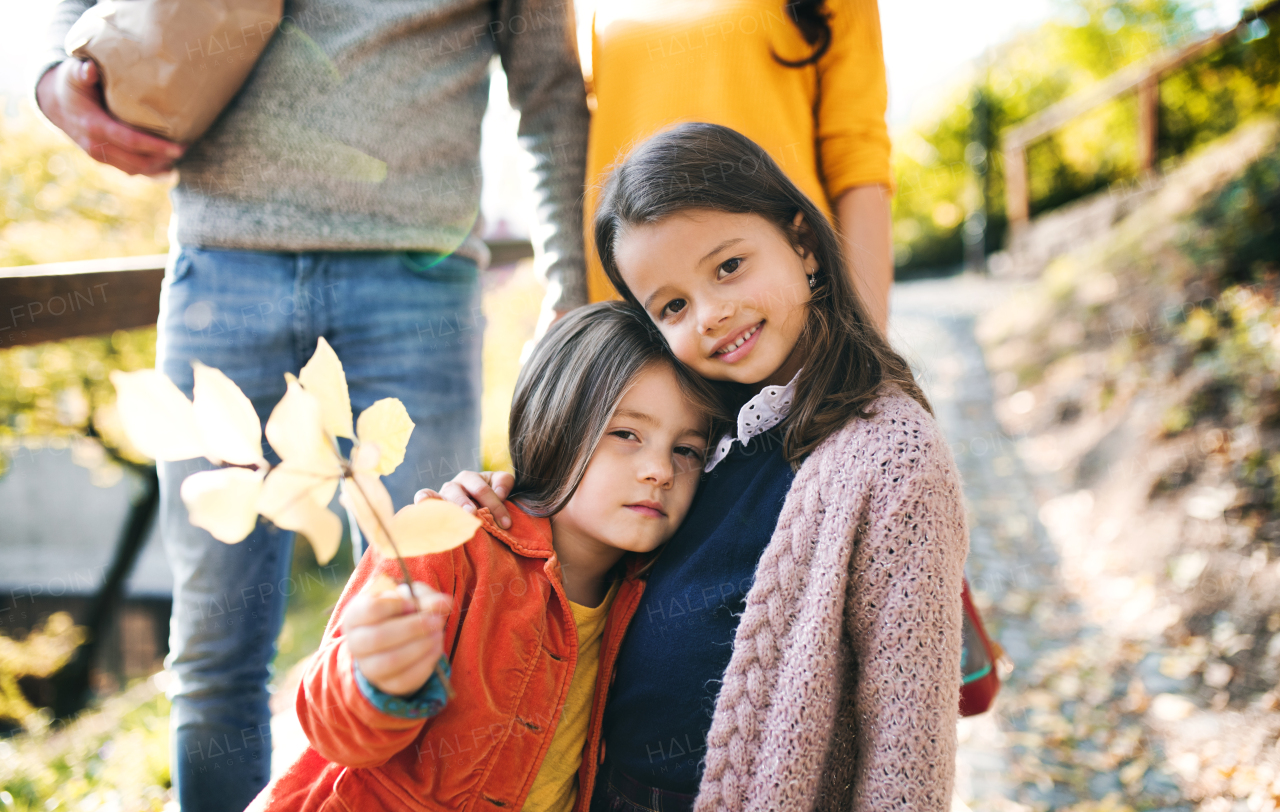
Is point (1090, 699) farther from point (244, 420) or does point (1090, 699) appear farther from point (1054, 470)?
point (244, 420)

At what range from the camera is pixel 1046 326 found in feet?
18.4

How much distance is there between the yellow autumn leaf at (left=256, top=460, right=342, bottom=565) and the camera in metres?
0.52

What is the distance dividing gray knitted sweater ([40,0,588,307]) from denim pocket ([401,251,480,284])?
0.03 m

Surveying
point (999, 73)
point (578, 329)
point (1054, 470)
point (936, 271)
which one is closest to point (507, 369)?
point (1054, 470)

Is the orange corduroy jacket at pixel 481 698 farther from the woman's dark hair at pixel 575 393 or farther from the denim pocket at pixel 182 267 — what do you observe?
the denim pocket at pixel 182 267

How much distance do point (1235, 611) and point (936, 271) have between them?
37.2 feet

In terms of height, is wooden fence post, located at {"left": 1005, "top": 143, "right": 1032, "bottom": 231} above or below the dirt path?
above

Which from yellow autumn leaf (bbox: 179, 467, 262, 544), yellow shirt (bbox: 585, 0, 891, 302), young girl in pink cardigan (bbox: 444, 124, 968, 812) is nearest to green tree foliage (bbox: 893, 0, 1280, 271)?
yellow shirt (bbox: 585, 0, 891, 302)

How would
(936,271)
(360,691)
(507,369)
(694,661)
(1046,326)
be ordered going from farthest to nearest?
(936,271), (1046,326), (507,369), (694,661), (360,691)

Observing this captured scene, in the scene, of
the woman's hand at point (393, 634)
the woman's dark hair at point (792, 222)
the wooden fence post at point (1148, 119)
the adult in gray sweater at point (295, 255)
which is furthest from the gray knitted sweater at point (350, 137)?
the wooden fence post at point (1148, 119)

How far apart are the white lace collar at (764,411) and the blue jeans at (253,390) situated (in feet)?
1.89

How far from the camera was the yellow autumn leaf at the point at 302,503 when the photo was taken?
20.3 inches

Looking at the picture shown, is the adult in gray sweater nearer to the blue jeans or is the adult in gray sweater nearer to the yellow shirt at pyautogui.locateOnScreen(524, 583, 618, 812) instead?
the blue jeans

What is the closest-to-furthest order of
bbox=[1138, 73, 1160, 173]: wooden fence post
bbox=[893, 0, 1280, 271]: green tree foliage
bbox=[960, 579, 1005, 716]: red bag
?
bbox=[960, 579, 1005, 716]: red bag → bbox=[893, 0, 1280, 271]: green tree foliage → bbox=[1138, 73, 1160, 173]: wooden fence post
